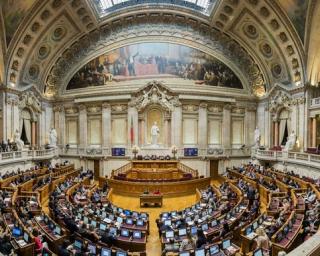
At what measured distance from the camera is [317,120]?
2286 centimetres

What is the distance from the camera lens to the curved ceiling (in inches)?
903

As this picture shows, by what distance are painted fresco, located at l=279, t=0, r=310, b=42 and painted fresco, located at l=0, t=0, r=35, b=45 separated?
19749 mm

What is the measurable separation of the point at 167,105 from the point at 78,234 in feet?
62.7

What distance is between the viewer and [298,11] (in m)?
20.2

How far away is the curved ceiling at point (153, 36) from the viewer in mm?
22938

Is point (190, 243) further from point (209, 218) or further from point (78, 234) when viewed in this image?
point (78, 234)

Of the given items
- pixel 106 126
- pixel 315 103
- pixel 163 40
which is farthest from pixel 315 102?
pixel 106 126

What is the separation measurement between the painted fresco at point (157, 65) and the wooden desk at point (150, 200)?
48.2 feet

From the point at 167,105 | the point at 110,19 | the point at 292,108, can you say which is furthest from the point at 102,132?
the point at 292,108

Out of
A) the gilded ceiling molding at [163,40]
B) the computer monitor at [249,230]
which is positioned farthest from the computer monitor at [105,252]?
the gilded ceiling molding at [163,40]

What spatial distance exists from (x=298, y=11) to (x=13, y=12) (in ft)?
71.5

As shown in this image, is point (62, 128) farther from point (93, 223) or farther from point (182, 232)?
point (182, 232)

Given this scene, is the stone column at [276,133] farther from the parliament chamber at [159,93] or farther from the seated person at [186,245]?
the seated person at [186,245]

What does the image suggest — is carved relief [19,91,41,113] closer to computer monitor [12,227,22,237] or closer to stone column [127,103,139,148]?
stone column [127,103,139,148]
